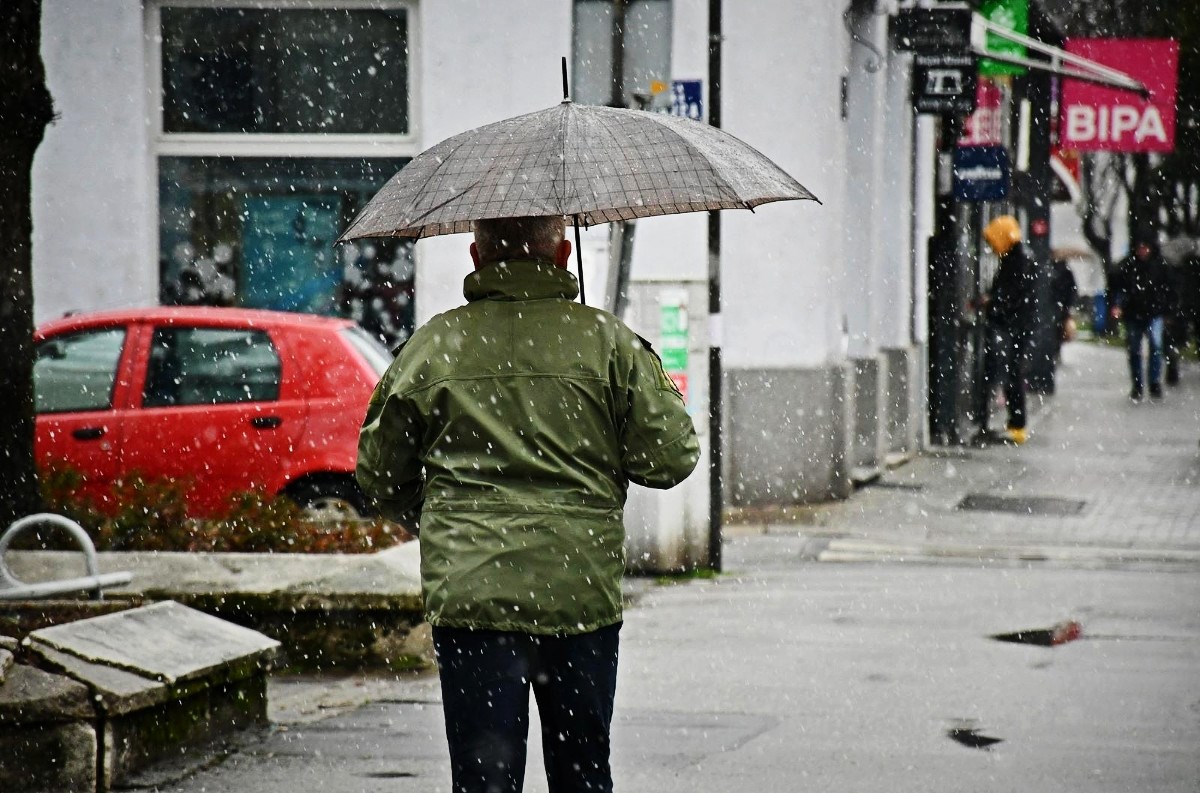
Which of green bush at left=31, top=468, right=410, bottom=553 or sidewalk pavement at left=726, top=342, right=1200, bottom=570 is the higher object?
green bush at left=31, top=468, right=410, bottom=553

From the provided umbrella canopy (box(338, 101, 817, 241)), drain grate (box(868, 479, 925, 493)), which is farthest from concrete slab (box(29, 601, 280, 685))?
drain grate (box(868, 479, 925, 493))

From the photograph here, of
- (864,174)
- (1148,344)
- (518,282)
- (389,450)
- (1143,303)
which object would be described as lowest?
(1148,344)

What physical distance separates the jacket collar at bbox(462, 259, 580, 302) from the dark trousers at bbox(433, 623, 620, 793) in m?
0.72

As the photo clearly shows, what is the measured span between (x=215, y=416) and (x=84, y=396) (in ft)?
2.59

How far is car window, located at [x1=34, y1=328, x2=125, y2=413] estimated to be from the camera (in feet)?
32.8

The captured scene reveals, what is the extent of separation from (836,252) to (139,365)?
6.59 metres

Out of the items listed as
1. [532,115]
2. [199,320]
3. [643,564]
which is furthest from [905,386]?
[532,115]

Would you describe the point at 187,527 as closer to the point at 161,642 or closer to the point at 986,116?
the point at 161,642

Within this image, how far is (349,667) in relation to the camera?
24.9ft

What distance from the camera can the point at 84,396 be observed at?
32.8 ft

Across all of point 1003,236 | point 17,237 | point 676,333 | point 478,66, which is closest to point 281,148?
point 478,66

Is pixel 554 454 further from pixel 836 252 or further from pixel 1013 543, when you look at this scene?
pixel 836 252

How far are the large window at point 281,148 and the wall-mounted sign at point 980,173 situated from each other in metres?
6.41

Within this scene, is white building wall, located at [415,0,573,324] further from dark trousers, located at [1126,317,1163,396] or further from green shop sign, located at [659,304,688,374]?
dark trousers, located at [1126,317,1163,396]
